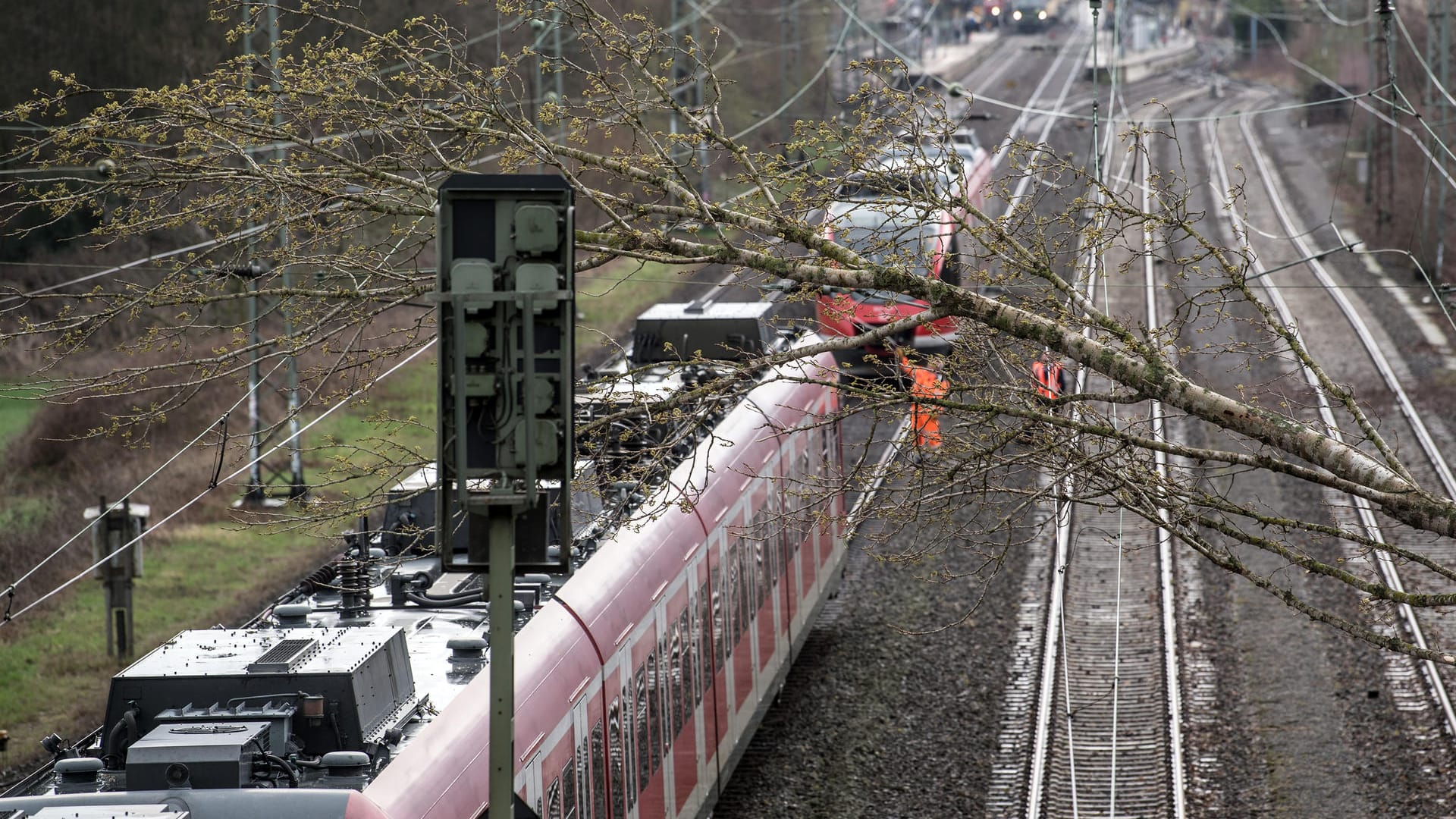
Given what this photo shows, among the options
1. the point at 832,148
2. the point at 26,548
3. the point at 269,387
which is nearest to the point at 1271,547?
the point at 832,148

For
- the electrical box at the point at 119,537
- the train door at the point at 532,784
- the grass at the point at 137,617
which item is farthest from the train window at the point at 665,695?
the electrical box at the point at 119,537

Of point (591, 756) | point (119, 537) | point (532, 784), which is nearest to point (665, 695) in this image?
point (591, 756)

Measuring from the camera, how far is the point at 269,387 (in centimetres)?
2714

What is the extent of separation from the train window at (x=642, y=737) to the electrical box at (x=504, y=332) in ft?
17.0

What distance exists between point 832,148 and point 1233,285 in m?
2.64

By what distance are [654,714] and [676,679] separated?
0.65 m

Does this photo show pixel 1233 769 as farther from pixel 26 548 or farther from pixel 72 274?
pixel 72 274

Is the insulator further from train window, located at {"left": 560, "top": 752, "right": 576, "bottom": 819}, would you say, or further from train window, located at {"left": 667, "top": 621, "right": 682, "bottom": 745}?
train window, located at {"left": 667, "top": 621, "right": 682, "bottom": 745}

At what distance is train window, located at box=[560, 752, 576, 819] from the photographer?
30.0 feet

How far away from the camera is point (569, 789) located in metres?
9.27

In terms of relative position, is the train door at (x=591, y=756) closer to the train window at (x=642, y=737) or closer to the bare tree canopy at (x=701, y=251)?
the train window at (x=642, y=737)

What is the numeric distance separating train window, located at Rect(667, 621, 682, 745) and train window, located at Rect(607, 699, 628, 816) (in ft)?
3.89

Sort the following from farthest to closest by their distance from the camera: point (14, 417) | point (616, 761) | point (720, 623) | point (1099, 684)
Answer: point (14, 417) → point (1099, 684) → point (720, 623) → point (616, 761)

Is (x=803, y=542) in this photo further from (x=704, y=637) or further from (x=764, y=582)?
(x=704, y=637)
